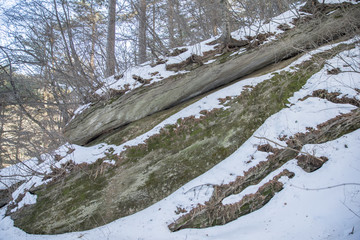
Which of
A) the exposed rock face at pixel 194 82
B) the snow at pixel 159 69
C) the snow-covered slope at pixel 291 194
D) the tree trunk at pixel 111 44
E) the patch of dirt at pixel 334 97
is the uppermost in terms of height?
the tree trunk at pixel 111 44

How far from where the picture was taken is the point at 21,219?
12.9ft

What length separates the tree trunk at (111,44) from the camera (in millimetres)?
7200

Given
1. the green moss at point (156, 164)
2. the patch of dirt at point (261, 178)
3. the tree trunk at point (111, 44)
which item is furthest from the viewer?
the tree trunk at point (111, 44)

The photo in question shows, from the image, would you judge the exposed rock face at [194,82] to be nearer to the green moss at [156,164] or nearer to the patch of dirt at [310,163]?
the green moss at [156,164]

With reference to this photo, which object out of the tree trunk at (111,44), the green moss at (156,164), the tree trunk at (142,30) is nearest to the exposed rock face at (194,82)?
the green moss at (156,164)

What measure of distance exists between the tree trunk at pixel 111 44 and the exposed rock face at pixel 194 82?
217 cm

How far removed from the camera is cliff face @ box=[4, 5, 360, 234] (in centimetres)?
357

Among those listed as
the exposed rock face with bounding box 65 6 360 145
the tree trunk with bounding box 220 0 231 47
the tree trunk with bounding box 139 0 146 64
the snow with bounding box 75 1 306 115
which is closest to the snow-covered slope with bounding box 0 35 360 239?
the exposed rock face with bounding box 65 6 360 145

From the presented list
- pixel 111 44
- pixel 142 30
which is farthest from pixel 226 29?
pixel 111 44

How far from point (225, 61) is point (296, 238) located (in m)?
4.86

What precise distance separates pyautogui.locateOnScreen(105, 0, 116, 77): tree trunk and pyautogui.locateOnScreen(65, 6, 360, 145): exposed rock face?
2.17 m

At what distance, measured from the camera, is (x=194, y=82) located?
5.69m

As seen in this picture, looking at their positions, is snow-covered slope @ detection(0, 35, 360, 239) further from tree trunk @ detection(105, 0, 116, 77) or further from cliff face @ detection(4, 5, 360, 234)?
tree trunk @ detection(105, 0, 116, 77)

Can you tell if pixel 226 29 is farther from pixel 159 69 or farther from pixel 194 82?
pixel 159 69
